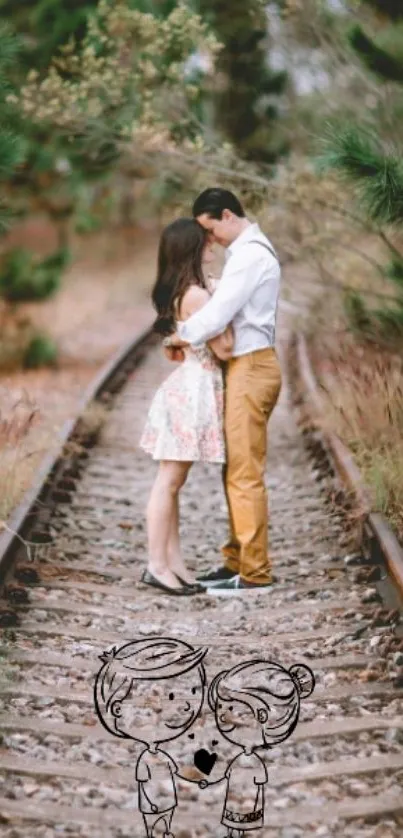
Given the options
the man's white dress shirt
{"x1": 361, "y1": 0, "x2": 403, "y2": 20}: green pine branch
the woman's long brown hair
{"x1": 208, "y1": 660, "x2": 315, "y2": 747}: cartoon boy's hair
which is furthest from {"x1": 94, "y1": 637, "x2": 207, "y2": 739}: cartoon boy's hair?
{"x1": 361, "y1": 0, "x2": 403, "y2": 20}: green pine branch

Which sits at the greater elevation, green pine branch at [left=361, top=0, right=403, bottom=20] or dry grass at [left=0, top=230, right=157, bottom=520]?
green pine branch at [left=361, top=0, right=403, bottom=20]

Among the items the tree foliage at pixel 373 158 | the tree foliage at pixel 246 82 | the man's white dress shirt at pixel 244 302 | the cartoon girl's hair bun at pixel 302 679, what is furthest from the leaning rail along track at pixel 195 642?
the tree foliage at pixel 246 82

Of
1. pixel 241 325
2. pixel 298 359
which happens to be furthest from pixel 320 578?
pixel 298 359

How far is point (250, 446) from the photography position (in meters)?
6.04

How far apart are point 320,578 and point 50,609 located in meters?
1.38

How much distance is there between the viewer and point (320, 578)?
6.13 metres

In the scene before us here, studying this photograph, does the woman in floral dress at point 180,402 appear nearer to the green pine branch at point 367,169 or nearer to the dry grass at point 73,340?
the green pine branch at point 367,169

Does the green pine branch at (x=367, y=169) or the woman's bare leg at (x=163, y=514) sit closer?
the green pine branch at (x=367, y=169)

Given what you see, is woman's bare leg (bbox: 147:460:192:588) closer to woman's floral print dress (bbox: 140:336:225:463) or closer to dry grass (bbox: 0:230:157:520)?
woman's floral print dress (bbox: 140:336:225:463)

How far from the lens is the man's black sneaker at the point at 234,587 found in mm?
6057

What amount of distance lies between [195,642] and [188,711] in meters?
0.81

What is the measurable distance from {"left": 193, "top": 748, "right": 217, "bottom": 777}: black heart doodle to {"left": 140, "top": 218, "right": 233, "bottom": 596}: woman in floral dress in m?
1.96

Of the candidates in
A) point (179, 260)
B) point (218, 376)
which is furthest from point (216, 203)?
point (218, 376)

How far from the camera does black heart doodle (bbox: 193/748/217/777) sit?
161 inches
